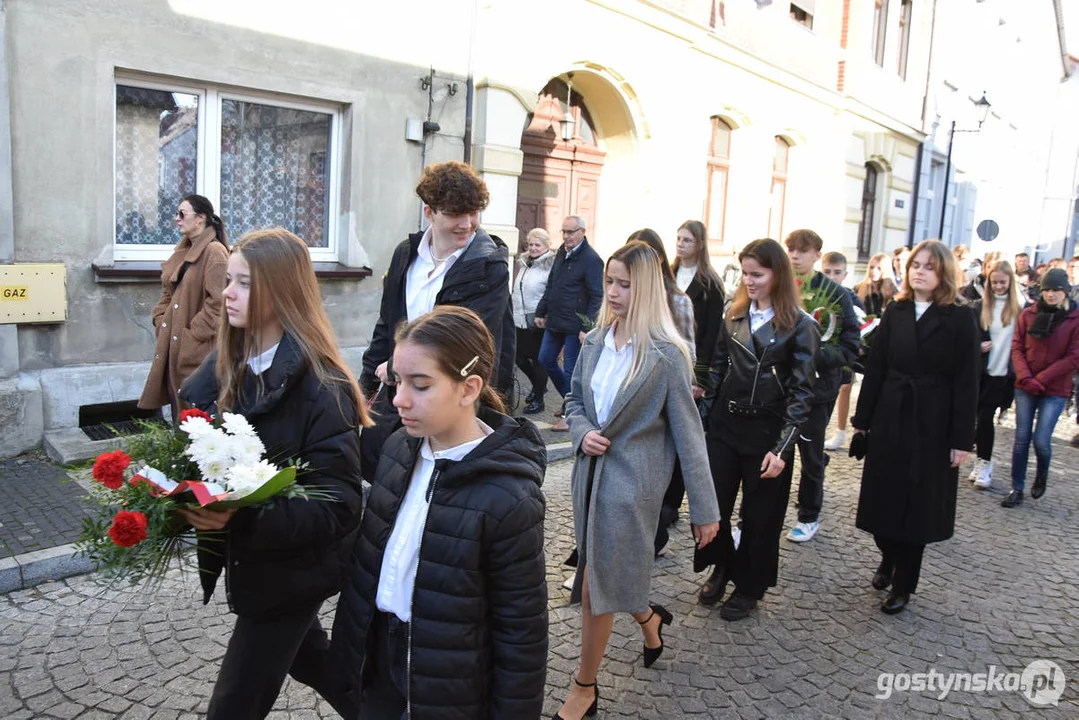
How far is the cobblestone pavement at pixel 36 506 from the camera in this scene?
15.9ft

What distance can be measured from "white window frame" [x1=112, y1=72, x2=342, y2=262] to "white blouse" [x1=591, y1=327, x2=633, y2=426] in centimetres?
483

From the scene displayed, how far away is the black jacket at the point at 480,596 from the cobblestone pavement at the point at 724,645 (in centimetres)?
156

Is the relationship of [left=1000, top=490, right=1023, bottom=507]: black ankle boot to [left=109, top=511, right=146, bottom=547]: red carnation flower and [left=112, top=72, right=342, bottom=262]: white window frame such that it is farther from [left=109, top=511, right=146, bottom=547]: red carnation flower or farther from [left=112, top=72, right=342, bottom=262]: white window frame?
[left=109, top=511, right=146, bottom=547]: red carnation flower

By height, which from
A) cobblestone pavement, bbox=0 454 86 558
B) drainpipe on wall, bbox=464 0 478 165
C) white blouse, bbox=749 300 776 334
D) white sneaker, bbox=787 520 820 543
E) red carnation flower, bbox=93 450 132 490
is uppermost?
drainpipe on wall, bbox=464 0 478 165

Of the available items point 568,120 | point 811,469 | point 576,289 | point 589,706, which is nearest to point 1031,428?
point 811,469

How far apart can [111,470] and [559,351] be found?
659 centimetres

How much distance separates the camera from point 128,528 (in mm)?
2012

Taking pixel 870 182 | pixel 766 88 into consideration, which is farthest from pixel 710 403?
pixel 870 182

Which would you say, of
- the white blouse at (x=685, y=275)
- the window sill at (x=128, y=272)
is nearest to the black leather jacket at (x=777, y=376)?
the white blouse at (x=685, y=275)

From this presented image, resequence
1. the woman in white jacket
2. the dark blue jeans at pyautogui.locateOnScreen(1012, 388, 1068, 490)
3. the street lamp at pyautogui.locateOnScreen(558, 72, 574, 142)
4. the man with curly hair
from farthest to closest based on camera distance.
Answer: the street lamp at pyautogui.locateOnScreen(558, 72, 574, 142)
the woman in white jacket
the dark blue jeans at pyautogui.locateOnScreen(1012, 388, 1068, 490)
the man with curly hair

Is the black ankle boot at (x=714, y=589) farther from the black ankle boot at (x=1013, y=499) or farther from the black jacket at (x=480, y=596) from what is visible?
the black ankle boot at (x=1013, y=499)

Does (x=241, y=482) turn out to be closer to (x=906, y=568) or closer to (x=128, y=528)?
(x=128, y=528)

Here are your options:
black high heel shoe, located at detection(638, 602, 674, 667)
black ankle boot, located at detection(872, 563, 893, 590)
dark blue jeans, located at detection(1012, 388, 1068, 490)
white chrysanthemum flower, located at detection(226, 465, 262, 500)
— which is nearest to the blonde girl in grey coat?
black high heel shoe, located at detection(638, 602, 674, 667)

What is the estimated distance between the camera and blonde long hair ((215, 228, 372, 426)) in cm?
256
